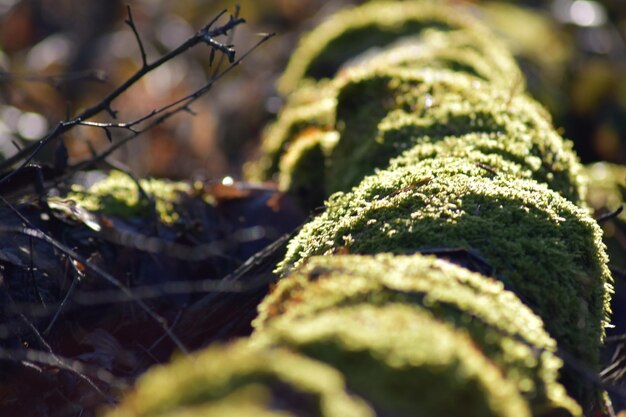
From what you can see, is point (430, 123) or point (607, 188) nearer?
point (430, 123)

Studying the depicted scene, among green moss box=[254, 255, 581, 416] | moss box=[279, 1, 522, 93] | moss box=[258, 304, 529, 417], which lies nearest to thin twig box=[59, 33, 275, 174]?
green moss box=[254, 255, 581, 416]

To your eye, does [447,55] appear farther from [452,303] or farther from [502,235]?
[452,303]

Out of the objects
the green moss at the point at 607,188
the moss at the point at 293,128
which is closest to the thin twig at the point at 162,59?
the moss at the point at 293,128

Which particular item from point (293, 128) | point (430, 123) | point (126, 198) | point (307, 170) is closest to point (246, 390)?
point (430, 123)

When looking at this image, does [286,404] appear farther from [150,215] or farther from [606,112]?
[606,112]

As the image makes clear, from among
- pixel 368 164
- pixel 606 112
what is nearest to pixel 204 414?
pixel 368 164

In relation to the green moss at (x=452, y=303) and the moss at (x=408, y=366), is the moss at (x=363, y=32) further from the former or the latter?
the moss at (x=408, y=366)

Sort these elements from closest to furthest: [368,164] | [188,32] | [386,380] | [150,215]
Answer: [386,380], [368,164], [150,215], [188,32]
